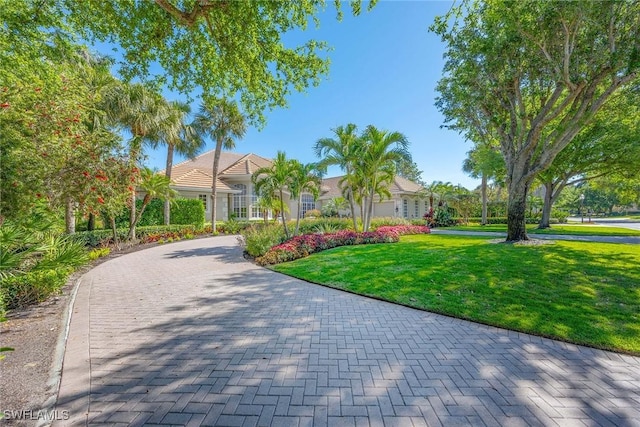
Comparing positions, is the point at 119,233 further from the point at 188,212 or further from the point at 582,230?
the point at 582,230

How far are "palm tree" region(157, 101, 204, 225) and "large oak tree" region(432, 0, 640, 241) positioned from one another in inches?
582

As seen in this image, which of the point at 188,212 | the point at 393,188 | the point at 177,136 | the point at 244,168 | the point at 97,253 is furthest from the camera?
the point at 393,188

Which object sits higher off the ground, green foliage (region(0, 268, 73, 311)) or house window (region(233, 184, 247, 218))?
house window (region(233, 184, 247, 218))

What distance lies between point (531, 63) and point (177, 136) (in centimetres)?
1872

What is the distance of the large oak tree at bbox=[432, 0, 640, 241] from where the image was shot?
8102 mm

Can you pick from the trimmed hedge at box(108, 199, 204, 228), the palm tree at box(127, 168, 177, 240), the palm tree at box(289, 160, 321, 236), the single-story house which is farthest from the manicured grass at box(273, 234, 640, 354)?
the trimmed hedge at box(108, 199, 204, 228)

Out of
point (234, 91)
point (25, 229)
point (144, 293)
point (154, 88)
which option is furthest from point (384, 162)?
point (25, 229)

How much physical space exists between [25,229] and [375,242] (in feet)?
39.4

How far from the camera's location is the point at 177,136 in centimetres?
1709

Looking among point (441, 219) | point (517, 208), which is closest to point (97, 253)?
point (517, 208)

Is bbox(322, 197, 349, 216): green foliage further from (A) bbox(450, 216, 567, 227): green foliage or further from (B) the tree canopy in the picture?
(B) the tree canopy

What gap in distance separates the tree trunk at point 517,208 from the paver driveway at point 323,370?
31.2ft

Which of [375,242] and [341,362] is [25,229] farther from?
[375,242]

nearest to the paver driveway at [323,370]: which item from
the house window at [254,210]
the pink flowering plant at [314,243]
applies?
the pink flowering plant at [314,243]
